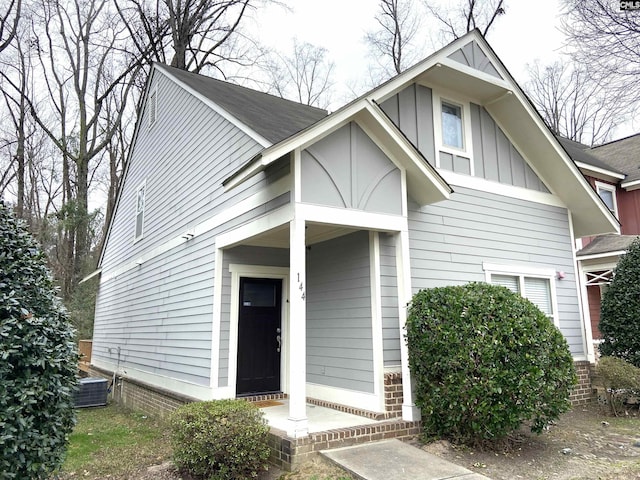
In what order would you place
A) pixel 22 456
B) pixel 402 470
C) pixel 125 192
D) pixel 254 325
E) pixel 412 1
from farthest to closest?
pixel 412 1 < pixel 125 192 < pixel 254 325 < pixel 402 470 < pixel 22 456

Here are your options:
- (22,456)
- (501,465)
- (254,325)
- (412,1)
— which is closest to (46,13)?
(412,1)

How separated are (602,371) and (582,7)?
6477 millimetres

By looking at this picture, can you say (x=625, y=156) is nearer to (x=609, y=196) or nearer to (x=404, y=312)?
(x=609, y=196)

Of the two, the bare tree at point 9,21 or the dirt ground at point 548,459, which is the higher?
the bare tree at point 9,21

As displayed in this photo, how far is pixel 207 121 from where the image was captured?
28.4 ft

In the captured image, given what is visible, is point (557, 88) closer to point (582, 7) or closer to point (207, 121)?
point (582, 7)

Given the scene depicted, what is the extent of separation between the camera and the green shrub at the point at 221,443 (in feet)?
15.1

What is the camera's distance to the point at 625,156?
14867 millimetres

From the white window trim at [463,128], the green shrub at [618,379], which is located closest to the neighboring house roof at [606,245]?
the green shrub at [618,379]

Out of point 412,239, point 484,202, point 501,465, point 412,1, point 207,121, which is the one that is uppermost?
point 412,1

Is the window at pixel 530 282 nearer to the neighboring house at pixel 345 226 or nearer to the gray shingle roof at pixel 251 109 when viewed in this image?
the neighboring house at pixel 345 226

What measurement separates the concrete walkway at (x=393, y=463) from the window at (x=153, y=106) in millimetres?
9878

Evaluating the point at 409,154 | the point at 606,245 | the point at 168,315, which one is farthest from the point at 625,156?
the point at 168,315

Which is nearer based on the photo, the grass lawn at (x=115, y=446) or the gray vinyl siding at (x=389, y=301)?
the grass lawn at (x=115, y=446)
